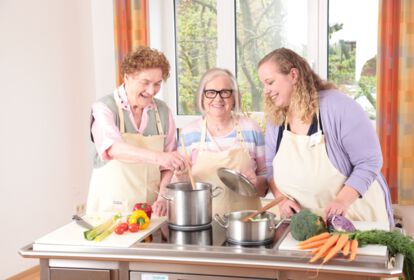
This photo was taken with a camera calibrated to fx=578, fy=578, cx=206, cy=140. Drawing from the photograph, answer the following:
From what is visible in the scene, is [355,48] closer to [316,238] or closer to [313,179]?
[313,179]

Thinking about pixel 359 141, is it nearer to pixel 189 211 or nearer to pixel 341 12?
pixel 189 211

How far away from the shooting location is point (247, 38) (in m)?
4.81

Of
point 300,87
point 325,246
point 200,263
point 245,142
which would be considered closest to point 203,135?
point 245,142

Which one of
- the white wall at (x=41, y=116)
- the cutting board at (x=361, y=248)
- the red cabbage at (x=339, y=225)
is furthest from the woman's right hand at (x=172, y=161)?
the white wall at (x=41, y=116)

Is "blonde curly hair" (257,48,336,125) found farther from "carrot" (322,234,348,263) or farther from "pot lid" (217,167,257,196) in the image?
"carrot" (322,234,348,263)

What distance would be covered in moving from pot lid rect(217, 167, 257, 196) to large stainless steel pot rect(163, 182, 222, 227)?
12 centimetres

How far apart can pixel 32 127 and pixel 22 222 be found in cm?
71

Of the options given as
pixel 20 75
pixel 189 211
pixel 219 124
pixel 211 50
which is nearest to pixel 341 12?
pixel 211 50

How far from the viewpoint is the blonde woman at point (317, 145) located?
2.48 meters

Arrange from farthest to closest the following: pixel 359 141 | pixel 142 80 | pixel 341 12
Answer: pixel 341 12, pixel 142 80, pixel 359 141

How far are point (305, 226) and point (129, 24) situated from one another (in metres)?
3.16

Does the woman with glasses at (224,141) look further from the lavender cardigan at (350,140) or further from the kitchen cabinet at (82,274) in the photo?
the kitchen cabinet at (82,274)

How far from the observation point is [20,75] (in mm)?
4227

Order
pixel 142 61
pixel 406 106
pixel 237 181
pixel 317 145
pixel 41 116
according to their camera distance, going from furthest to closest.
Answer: pixel 41 116 → pixel 406 106 → pixel 142 61 → pixel 317 145 → pixel 237 181
